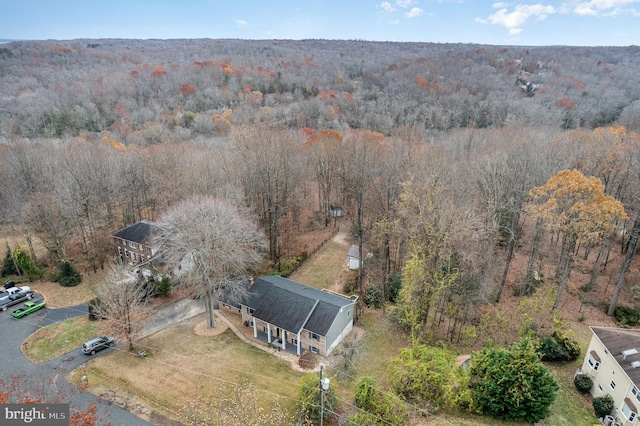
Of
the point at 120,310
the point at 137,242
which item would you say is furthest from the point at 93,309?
the point at 137,242

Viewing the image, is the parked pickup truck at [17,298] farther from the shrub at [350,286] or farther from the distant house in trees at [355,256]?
the distant house in trees at [355,256]

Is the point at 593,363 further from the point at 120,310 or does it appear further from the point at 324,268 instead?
the point at 120,310

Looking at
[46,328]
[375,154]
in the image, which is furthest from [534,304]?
[46,328]

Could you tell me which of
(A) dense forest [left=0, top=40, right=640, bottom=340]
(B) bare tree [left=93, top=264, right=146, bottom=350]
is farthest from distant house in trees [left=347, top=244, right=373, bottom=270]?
(B) bare tree [left=93, top=264, right=146, bottom=350]

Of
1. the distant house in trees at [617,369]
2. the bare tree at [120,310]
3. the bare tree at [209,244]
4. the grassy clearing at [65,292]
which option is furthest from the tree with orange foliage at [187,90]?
the distant house in trees at [617,369]

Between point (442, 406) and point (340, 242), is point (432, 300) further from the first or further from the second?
point (340, 242)
